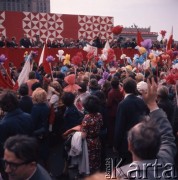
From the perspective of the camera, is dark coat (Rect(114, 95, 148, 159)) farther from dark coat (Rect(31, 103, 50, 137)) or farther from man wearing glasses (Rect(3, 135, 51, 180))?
man wearing glasses (Rect(3, 135, 51, 180))

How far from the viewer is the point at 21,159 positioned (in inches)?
91.5

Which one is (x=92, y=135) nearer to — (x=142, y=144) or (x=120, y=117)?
(x=120, y=117)

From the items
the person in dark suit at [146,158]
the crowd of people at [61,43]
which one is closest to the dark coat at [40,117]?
the person in dark suit at [146,158]

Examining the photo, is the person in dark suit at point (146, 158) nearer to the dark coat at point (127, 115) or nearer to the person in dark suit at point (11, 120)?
the person in dark suit at point (11, 120)

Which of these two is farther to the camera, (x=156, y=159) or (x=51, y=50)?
(x=51, y=50)

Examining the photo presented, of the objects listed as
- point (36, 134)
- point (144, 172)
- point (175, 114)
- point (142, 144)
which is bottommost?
point (36, 134)

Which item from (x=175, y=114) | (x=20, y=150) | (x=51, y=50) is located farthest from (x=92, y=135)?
(x=51, y=50)

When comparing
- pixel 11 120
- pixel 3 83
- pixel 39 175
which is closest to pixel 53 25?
pixel 3 83

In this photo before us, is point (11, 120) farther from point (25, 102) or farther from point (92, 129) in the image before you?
point (25, 102)

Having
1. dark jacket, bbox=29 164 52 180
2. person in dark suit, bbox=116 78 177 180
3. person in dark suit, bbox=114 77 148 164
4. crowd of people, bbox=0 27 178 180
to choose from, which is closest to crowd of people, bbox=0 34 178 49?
crowd of people, bbox=0 27 178 180

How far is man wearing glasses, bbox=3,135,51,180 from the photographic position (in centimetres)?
232

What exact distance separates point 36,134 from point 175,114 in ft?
6.21

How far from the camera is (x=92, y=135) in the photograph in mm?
4398

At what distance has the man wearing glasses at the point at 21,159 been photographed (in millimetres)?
2324
